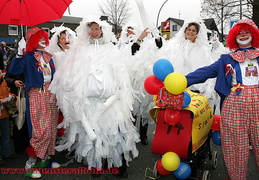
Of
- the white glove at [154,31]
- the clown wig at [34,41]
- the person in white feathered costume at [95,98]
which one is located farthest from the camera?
the white glove at [154,31]

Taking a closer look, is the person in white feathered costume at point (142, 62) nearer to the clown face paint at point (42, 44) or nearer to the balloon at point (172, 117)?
the balloon at point (172, 117)

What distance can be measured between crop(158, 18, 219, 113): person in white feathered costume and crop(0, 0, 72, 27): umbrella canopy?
5.80 feet

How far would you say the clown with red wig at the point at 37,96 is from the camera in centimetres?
323

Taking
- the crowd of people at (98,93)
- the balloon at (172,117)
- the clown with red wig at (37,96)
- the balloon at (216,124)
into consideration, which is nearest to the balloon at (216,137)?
the balloon at (216,124)

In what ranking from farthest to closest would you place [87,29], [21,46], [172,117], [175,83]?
A: [87,29]
[21,46]
[172,117]
[175,83]

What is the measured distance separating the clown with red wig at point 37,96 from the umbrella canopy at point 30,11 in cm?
18

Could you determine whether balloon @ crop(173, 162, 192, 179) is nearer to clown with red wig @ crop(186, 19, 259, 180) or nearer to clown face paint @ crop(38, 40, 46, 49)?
clown with red wig @ crop(186, 19, 259, 180)

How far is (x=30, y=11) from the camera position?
3.25 meters

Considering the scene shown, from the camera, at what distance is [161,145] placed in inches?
110

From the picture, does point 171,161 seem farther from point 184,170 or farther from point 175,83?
point 175,83

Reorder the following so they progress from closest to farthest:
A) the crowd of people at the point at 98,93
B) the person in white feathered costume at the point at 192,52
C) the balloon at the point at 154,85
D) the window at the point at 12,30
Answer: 1. the crowd of people at the point at 98,93
2. the balloon at the point at 154,85
3. the person in white feathered costume at the point at 192,52
4. the window at the point at 12,30

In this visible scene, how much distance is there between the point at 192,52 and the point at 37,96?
2.49 metres

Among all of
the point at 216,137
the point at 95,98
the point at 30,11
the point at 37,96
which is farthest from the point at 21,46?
the point at 216,137

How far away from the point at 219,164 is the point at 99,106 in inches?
82.2
